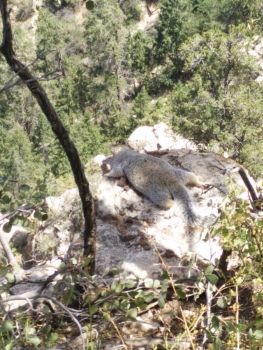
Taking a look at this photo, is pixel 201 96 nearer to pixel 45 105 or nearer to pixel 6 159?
pixel 45 105

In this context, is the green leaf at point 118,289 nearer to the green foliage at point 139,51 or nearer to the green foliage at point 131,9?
the green foliage at point 139,51

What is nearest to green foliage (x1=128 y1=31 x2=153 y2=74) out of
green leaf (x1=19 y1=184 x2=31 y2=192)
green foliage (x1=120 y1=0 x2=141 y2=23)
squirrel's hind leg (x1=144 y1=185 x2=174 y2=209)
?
green foliage (x1=120 y1=0 x2=141 y2=23)

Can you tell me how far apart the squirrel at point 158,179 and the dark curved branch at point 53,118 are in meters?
1.98

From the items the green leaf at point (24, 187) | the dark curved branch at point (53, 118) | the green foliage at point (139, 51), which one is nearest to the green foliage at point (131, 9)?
the green foliage at point (139, 51)

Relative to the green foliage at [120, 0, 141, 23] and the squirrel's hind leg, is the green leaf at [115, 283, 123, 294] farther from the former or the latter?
the green foliage at [120, 0, 141, 23]

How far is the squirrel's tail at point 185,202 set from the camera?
15.7 ft

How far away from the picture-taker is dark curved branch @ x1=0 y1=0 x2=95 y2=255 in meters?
1.99

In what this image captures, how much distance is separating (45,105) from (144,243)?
7.69 ft

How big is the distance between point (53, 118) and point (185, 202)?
2.86 meters

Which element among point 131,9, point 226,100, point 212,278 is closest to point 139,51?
point 131,9

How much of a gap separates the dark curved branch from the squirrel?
1.98m

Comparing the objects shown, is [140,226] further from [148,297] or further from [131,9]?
[131,9]

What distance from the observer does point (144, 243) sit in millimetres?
4418

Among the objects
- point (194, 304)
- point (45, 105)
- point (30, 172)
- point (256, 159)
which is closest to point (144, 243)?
point (194, 304)
